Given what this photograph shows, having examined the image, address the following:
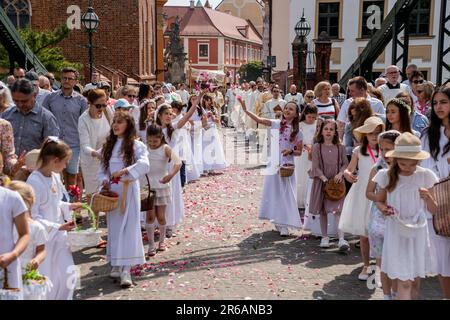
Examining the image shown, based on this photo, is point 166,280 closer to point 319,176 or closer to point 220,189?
point 319,176

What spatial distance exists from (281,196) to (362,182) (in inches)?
72.5

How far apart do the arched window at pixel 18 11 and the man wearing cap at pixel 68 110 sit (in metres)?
21.5

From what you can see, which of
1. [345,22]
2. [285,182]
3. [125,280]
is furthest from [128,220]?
[345,22]

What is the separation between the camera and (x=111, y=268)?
21.9ft

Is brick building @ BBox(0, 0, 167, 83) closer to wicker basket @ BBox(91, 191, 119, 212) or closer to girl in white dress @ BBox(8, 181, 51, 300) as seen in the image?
wicker basket @ BBox(91, 191, 119, 212)

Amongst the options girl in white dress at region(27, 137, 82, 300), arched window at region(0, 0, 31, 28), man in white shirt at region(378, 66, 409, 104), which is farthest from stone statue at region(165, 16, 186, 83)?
girl in white dress at region(27, 137, 82, 300)

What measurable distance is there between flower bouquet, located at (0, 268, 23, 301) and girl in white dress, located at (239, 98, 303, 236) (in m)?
4.96

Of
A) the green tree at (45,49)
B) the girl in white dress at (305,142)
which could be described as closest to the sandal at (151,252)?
the girl in white dress at (305,142)

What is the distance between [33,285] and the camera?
3.96 metres

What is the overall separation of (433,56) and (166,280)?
27114mm

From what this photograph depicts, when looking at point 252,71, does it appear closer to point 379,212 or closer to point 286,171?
point 286,171

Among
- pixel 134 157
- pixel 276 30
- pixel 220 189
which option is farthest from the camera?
pixel 276 30

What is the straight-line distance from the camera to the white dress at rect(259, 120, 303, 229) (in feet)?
27.0
